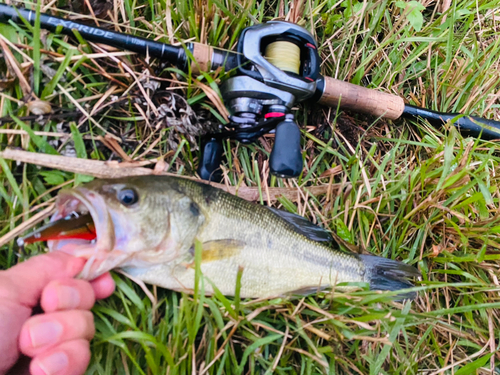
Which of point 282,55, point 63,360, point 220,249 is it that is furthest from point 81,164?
point 282,55

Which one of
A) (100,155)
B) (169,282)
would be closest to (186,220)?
(169,282)

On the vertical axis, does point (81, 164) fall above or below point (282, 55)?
below

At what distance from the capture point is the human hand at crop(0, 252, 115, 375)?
4.79ft

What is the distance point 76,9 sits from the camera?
8.68 feet

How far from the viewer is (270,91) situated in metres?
2.47

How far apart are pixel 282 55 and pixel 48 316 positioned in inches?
88.8

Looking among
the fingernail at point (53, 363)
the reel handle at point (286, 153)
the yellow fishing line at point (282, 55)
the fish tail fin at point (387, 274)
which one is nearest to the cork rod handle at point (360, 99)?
the yellow fishing line at point (282, 55)

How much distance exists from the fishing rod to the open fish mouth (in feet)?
3.17

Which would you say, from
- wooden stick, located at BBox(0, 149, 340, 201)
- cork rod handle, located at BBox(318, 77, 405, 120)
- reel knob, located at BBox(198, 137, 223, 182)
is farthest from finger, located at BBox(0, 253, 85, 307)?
cork rod handle, located at BBox(318, 77, 405, 120)

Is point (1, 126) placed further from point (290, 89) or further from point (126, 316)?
point (290, 89)

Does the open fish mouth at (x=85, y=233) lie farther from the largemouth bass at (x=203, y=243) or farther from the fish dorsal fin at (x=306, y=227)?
the fish dorsal fin at (x=306, y=227)

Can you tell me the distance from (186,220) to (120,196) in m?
0.42

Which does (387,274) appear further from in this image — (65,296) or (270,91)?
(65,296)

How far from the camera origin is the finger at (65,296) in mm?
1577
